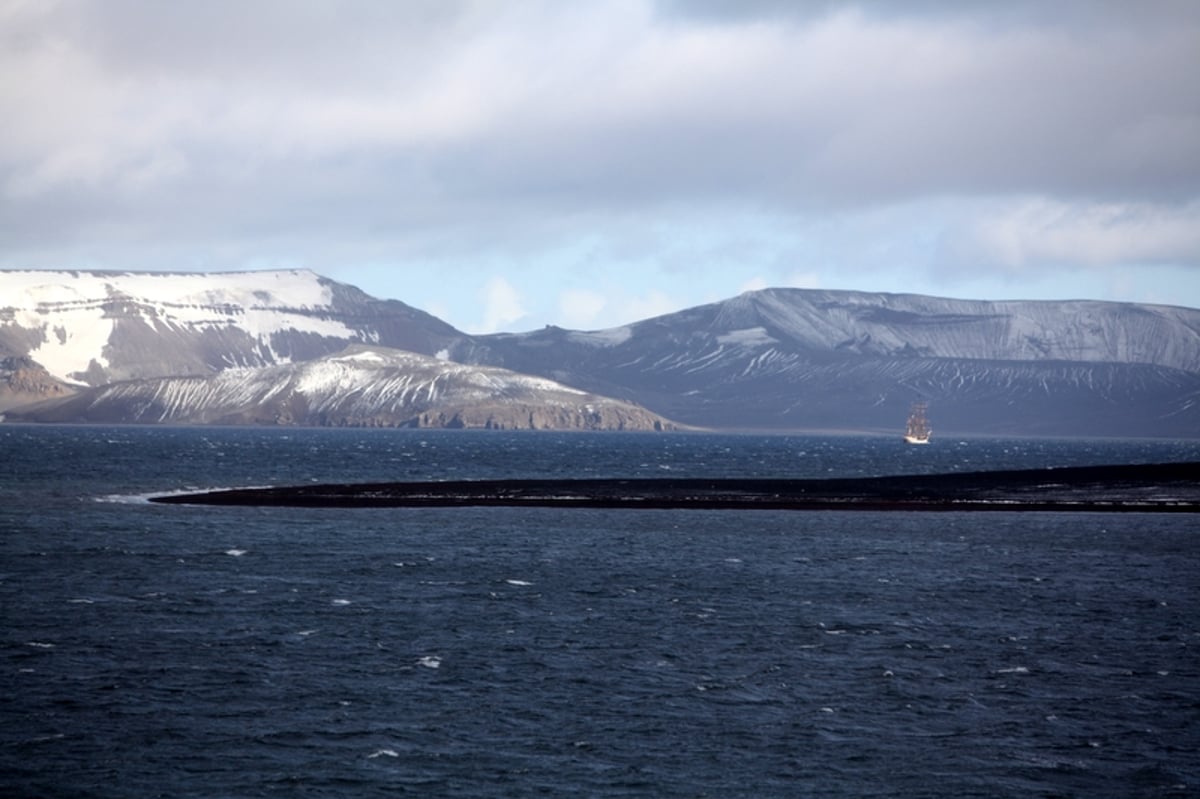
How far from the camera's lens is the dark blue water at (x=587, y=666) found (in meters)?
34.8

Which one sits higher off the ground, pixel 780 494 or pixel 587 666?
pixel 780 494

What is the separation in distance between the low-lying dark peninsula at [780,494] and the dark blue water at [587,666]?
26893 millimetres

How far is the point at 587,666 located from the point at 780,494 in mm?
80151

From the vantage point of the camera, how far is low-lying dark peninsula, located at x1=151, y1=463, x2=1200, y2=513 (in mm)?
113250

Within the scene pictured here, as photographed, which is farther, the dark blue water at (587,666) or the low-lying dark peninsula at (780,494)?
the low-lying dark peninsula at (780,494)

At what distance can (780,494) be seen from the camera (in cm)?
12481

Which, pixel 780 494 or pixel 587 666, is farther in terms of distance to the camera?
pixel 780 494

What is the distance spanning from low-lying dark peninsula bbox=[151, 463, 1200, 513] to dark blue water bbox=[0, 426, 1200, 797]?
2689cm

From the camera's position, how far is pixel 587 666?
4603 cm

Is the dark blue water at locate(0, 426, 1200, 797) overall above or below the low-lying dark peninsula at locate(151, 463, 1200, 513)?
below

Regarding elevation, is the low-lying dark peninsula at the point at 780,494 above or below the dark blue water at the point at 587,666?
above

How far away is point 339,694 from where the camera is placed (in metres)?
41.7

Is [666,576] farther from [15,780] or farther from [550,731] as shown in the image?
[15,780]

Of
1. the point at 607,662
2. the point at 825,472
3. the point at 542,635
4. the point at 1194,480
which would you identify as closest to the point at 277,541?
the point at 542,635
